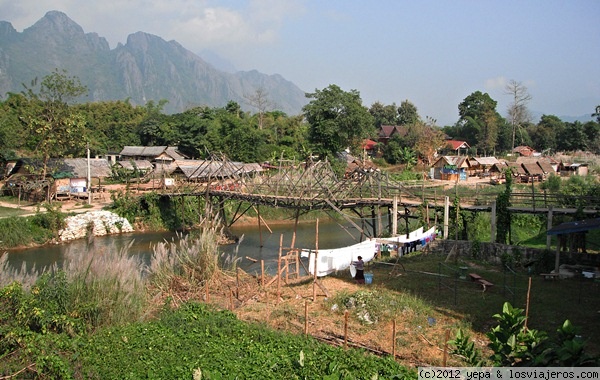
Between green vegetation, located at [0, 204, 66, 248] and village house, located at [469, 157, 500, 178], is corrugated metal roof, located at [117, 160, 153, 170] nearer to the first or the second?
green vegetation, located at [0, 204, 66, 248]

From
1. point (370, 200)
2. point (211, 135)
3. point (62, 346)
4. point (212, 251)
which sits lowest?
point (62, 346)

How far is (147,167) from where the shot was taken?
34.7 metres

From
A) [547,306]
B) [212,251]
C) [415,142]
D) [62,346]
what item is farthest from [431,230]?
[415,142]

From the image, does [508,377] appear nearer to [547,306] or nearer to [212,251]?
[547,306]

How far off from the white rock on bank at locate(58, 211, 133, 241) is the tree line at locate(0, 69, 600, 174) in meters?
5.66

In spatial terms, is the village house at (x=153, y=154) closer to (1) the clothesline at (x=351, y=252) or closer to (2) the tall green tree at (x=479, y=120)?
(1) the clothesline at (x=351, y=252)

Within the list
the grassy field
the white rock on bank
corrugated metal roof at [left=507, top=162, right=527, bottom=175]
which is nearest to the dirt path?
the white rock on bank

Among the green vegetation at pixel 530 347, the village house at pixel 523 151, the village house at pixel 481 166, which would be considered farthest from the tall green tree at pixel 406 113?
the green vegetation at pixel 530 347

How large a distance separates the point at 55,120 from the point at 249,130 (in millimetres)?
16164

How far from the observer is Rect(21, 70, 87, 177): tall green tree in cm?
2703

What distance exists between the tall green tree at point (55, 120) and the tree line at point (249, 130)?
0.05 m

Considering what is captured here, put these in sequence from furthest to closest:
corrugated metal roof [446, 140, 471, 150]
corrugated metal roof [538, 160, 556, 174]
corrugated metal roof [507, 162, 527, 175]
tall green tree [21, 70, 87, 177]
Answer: corrugated metal roof [446, 140, 471, 150]
corrugated metal roof [507, 162, 527, 175]
corrugated metal roof [538, 160, 556, 174]
tall green tree [21, 70, 87, 177]

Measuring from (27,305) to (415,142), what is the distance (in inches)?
1715

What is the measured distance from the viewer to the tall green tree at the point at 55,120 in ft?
88.7
